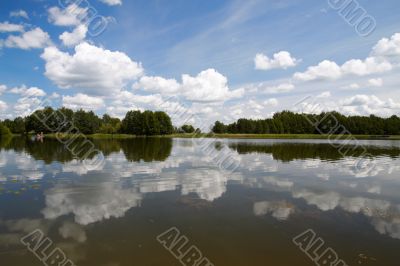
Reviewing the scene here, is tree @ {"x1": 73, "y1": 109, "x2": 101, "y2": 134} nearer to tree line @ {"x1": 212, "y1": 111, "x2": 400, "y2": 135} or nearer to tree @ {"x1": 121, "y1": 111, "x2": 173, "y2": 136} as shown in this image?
tree @ {"x1": 121, "y1": 111, "x2": 173, "y2": 136}

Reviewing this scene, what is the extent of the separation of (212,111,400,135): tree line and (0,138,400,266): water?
145 metres

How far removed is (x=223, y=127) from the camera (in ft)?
575

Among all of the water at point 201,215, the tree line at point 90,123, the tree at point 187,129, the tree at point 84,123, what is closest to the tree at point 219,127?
the tree at point 187,129

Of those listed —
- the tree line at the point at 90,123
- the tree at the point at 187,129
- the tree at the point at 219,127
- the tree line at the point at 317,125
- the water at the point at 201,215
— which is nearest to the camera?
the water at the point at 201,215

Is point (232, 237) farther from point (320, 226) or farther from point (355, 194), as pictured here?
point (355, 194)

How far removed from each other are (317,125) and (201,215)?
16134cm

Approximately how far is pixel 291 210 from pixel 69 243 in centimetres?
834

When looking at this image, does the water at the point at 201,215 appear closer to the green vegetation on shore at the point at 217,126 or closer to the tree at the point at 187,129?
the green vegetation on shore at the point at 217,126

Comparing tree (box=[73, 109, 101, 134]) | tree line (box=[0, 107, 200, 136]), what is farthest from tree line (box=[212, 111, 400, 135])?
tree (box=[73, 109, 101, 134])

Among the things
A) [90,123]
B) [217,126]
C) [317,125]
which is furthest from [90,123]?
[317,125]

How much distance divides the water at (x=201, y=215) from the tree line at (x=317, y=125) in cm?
14486

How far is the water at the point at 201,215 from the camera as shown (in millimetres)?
8102

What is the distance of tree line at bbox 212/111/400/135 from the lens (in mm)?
161113

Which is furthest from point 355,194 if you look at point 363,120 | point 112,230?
point 363,120
